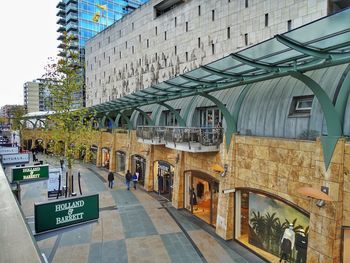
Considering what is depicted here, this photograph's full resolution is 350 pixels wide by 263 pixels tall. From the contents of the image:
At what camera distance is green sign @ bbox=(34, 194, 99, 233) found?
17.4ft

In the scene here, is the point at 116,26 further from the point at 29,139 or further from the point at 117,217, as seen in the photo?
the point at 117,217

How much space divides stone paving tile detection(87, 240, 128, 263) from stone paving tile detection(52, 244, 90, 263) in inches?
10.2

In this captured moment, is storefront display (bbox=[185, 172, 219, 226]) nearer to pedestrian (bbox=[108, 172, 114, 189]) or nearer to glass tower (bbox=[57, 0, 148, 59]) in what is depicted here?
pedestrian (bbox=[108, 172, 114, 189])

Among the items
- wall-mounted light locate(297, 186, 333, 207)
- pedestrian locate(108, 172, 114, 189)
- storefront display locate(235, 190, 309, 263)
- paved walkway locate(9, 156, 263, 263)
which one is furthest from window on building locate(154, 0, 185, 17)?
wall-mounted light locate(297, 186, 333, 207)

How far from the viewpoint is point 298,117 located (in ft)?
35.2

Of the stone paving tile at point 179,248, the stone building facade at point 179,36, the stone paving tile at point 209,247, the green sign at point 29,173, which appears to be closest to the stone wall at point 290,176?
the stone paving tile at point 209,247

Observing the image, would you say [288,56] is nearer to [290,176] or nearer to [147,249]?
[290,176]

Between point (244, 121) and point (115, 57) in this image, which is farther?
point (115, 57)

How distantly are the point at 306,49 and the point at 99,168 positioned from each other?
32291 mm

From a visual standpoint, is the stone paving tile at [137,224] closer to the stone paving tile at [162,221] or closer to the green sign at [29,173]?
the stone paving tile at [162,221]

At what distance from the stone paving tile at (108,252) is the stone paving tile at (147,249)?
0.98ft

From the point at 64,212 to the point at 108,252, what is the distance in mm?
7336

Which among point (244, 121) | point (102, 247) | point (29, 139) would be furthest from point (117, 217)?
point (29, 139)

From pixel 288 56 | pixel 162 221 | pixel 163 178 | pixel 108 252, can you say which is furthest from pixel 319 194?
pixel 163 178
